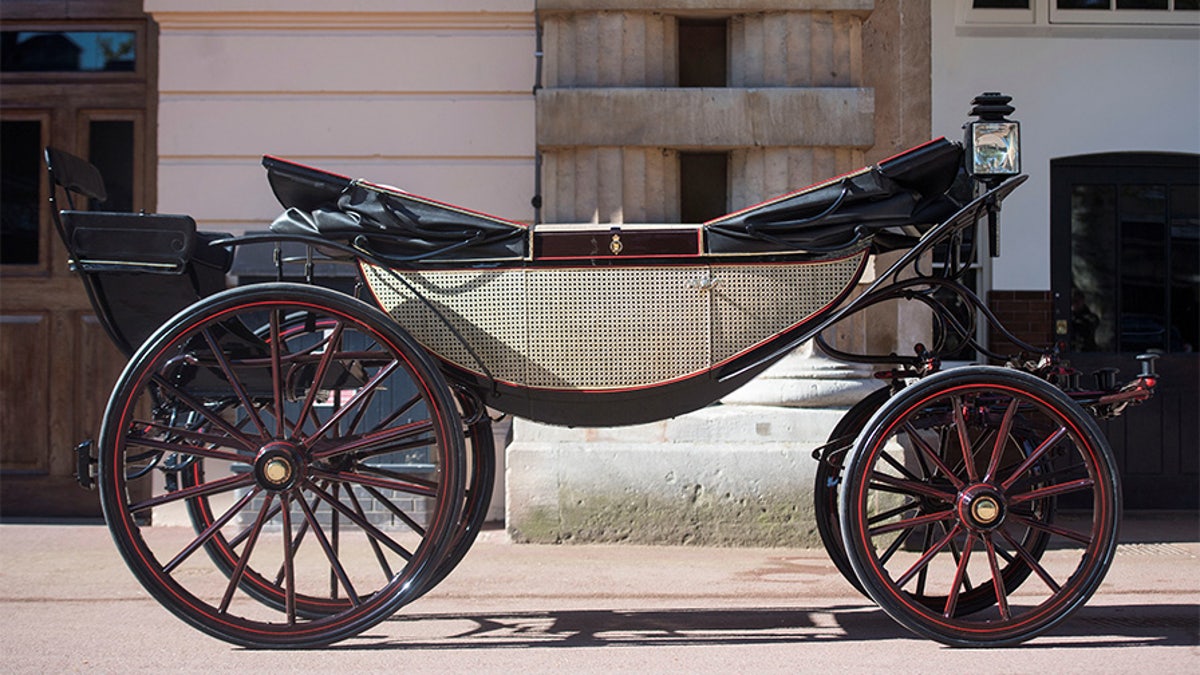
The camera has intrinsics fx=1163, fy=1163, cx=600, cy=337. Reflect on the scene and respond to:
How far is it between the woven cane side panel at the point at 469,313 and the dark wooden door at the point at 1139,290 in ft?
16.5

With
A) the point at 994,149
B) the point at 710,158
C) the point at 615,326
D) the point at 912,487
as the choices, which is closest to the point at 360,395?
the point at 615,326

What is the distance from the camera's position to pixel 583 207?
275 inches

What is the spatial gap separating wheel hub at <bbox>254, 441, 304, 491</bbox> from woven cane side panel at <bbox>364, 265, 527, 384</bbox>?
0.63 metres

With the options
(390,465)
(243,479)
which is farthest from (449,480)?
(390,465)

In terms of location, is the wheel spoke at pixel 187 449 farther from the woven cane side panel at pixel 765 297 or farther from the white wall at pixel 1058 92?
the white wall at pixel 1058 92

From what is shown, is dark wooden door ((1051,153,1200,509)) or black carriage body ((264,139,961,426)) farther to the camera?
dark wooden door ((1051,153,1200,509))

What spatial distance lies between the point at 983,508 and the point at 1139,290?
4806mm

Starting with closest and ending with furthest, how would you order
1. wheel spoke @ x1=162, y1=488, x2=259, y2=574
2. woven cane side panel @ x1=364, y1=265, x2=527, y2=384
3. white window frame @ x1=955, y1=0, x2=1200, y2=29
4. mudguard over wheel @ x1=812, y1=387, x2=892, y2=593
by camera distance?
wheel spoke @ x1=162, y1=488, x2=259, y2=574, woven cane side panel @ x1=364, y1=265, x2=527, y2=384, mudguard over wheel @ x1=812, y1=387, x2=892, y2=593, white window frame @ x1=955, y1=0, x2=1200, y2=29

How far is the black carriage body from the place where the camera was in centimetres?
428

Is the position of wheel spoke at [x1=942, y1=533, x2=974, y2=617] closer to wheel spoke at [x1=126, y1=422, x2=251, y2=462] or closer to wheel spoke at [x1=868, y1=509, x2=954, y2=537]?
wheel spoke at [x1=868, y1=509, x2=954, y2=537]

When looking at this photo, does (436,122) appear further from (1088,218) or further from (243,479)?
(1088,218)

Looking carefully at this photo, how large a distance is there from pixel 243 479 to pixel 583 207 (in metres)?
3.39

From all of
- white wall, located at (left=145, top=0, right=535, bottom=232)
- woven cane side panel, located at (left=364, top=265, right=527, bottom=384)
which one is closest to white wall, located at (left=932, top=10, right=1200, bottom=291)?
white wall, located at (left=145, top=0, right=535, bottom=232)

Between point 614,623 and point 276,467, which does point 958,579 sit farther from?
point 276,467
